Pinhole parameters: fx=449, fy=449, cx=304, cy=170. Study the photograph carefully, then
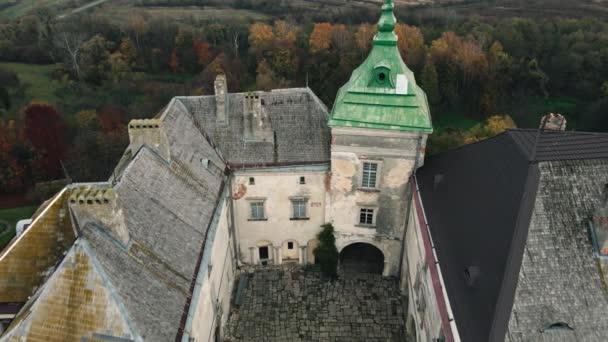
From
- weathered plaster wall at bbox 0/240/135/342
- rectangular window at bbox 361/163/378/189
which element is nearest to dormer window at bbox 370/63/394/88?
rectangular window at bbox 361/163/378/189

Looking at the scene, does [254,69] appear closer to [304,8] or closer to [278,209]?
[304,8]

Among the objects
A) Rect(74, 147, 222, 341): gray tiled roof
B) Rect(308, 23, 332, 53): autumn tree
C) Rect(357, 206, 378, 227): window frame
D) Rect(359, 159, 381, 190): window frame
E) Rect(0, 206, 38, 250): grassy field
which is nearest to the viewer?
Rect(74, 147, 222, 341): gray tiled roof

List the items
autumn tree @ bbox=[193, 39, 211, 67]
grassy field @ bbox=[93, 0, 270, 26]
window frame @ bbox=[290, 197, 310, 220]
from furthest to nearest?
grassy field @ bbox=[93, 0, 270, 26], autumn tree @ bbox=[193, 39, 211, 67], window frame @ bbox=[290, 197, 310, 220]

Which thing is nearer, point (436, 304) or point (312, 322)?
point (436, 304)

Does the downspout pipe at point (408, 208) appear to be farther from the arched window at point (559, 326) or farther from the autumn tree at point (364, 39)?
the autumn tree at point (364, 39)

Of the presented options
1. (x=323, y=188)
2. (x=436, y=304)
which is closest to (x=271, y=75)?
(x=323, y=188)

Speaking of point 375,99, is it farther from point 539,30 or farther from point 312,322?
point 539,30

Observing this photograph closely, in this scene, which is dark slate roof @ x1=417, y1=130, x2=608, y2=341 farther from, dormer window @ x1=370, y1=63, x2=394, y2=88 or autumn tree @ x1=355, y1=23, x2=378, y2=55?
autumn tree @ x1=355, y1=23, x2=378, y2=55
